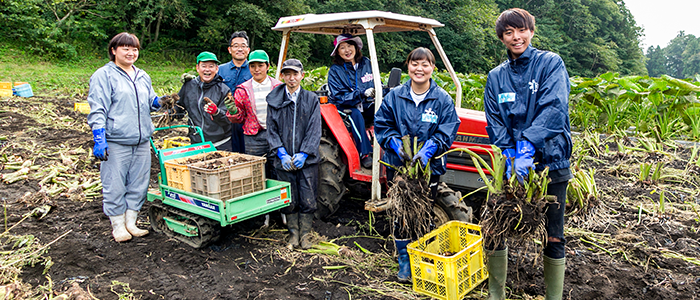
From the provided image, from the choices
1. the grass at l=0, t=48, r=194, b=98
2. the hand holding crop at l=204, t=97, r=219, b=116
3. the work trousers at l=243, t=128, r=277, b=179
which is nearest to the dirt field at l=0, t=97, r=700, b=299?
the work trousers at l=243, t=128, r=277, b=179

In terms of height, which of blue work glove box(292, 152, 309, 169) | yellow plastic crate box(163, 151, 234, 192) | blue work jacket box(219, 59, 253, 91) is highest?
blue work jacket box(219, 59, 253, 91)

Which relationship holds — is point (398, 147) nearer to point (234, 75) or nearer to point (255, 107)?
point (255, 107)

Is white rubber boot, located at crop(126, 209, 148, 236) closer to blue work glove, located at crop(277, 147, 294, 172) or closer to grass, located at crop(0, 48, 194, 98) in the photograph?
blue work glove, located at crop(277, 147, 294, 172)

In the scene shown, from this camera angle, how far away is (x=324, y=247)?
4.22m

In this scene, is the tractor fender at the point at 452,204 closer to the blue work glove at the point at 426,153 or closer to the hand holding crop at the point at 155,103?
the blue work glove at the point at 426,153

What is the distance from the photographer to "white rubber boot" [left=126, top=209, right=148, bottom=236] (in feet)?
14.7

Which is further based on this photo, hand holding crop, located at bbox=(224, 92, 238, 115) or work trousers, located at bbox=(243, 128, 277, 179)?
work trousers, located at bbox=(243, 128, 277, 179)

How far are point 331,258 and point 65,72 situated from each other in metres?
16.3

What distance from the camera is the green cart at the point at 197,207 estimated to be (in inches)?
152

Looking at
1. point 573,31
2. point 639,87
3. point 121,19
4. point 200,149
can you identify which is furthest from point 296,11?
point 573,31

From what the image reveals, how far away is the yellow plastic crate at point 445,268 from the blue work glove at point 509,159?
0.49m

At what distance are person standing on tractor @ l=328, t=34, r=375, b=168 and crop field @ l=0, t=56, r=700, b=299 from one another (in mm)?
911

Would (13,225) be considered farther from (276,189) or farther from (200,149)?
(276,189)

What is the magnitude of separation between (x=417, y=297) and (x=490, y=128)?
135 cm
